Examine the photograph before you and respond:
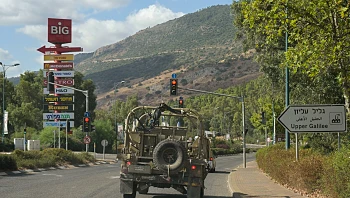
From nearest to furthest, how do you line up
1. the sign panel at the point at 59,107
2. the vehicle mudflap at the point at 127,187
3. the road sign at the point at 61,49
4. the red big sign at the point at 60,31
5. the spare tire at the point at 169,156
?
the spare tire at the point at 169,156 → the vehicle mudflap at the point at 127,187 → the sign panel at the point at 59,107 → the red big sign at the point at 60,31 → the road sign at the point at 61,49

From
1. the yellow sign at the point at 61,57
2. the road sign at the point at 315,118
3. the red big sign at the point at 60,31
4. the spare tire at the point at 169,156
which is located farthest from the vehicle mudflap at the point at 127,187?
the red big sign at the point at 60,31

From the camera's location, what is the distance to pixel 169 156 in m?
15.5

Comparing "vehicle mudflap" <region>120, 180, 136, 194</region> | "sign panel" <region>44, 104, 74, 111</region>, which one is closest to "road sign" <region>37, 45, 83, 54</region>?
"sign panel" <region>44, 104, 74, 111</region>

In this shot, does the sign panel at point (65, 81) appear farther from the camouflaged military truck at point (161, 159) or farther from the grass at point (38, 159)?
the camouflaged military truck at point (161, 159)

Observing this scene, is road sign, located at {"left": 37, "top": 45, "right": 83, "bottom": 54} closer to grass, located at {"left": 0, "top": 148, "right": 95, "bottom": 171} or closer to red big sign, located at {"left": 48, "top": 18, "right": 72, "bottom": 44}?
red big sign, located at {"left": 48, "top": 18, "right": 72, "bottom": 44}

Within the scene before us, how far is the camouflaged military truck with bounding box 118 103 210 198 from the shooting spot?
51.0 feet

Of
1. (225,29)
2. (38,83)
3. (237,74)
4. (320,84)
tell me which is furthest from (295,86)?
(225,29)

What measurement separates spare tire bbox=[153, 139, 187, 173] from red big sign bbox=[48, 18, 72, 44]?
68.6 meters

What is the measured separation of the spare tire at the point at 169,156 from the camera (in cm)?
1545

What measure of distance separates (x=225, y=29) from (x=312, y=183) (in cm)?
18495

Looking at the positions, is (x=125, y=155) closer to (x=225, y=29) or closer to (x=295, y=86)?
(x=295, y=86)

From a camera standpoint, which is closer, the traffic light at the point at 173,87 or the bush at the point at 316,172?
the bush at the point at 316,172

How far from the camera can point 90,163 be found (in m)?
49.8

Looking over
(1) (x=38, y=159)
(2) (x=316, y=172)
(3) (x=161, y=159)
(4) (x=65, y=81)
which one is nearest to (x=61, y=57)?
(4) (x=65, y=81)
